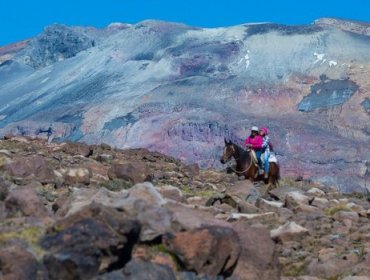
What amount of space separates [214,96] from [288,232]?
4466 centimetres

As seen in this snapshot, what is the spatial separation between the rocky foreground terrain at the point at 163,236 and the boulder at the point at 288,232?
0.01 metres

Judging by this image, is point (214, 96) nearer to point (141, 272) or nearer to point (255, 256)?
point (255, 256)

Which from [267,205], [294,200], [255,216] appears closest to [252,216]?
[255,216]

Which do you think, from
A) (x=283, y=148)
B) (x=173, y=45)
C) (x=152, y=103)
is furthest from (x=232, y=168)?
(x=173, y=45)

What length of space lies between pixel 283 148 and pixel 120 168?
116ft

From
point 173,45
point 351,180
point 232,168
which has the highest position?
point 173,45

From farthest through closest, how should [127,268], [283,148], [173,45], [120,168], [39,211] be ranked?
[173,45] → [283,148] → [120,168] → [39,211] → [127,268]

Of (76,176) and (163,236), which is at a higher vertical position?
(76,176)

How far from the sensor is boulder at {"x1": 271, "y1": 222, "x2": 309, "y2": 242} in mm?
9000

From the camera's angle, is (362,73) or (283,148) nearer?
(283,148)

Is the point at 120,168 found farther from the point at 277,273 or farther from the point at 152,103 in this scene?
the point at 152,103

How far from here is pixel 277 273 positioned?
7500 mm

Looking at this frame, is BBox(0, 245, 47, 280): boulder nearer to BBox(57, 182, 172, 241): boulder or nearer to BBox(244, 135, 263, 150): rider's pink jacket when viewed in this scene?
BBox(57, 182, 172, 241): boulder

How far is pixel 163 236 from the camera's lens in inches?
266
